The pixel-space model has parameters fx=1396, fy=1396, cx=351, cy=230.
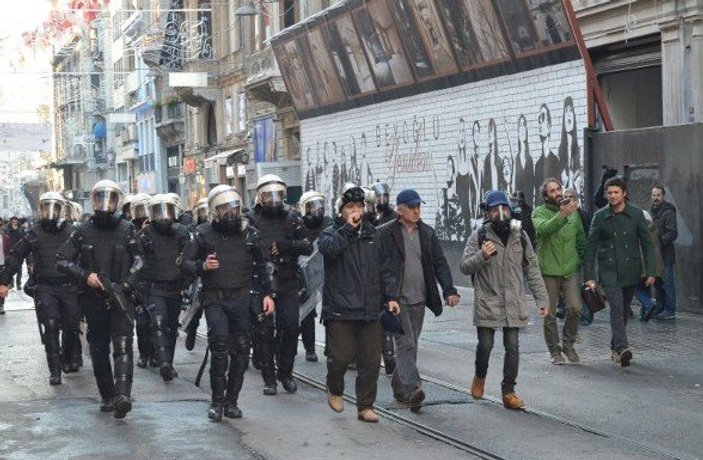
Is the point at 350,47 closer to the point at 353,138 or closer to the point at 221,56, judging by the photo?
the point at 353,138

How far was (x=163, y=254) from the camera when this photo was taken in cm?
1398

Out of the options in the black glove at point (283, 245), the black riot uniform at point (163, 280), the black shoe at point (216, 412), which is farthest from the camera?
the black riot uniform at point (163, 280)

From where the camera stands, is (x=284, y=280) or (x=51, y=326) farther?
(x=51, y=326)

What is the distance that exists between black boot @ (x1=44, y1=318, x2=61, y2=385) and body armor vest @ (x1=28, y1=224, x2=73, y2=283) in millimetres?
416

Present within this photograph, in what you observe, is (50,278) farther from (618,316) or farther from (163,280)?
(618,316)

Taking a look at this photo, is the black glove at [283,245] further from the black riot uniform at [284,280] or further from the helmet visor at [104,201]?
the helmet visor at [104,201]

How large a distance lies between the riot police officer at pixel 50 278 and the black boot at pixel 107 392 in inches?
89.4

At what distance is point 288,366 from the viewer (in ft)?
39.9

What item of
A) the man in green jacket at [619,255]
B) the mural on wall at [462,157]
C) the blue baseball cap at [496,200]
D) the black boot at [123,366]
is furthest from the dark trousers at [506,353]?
the mural on wall at [462,157]

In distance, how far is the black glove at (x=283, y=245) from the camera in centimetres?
1227

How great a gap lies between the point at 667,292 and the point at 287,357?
693 centimetres

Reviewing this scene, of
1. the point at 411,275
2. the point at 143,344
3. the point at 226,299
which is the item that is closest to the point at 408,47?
the point at 143,344

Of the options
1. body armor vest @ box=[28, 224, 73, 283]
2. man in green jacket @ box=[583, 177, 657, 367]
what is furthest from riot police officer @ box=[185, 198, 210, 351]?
man in green jacket @ box=[583, 177, 657, 367]

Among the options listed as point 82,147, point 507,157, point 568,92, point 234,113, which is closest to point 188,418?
point 568,92
